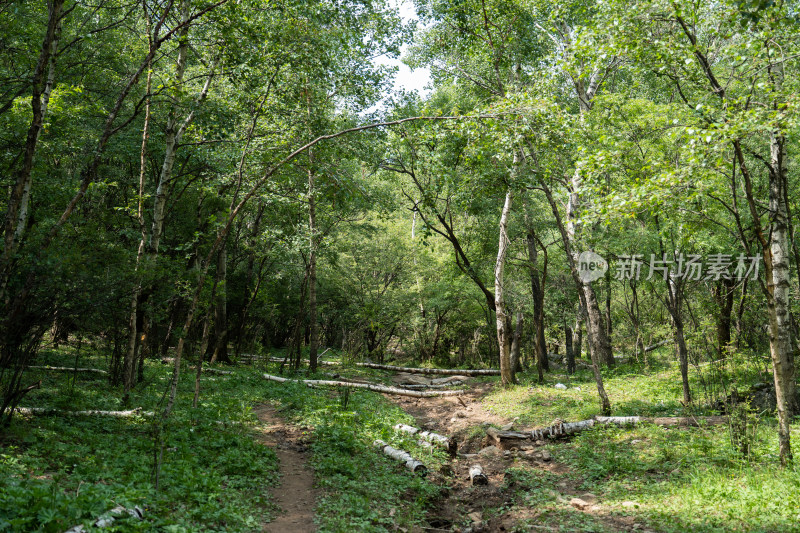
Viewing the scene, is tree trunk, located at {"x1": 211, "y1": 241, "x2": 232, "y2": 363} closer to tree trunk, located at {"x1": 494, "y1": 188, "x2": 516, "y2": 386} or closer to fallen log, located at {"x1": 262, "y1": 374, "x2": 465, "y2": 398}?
fallen log, located at {"x1": 262, "y1": 374, "x2": 465, "y2": 398}

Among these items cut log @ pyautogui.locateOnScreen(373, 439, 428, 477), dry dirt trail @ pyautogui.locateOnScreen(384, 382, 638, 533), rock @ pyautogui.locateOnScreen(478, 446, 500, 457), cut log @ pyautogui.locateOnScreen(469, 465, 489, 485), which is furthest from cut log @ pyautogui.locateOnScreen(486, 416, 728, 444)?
cut log @ pyautogui.locateOnScreen(373, 439, 428, 477)

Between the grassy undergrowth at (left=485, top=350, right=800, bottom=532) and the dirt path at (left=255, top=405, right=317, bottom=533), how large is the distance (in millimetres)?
2931

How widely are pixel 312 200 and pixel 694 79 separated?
12.3 m

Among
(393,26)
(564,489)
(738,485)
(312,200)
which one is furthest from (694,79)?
(312,200)

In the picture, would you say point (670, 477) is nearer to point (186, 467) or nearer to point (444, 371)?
point (186, 467)

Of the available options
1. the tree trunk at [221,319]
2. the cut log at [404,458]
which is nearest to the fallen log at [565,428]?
the cut log at [404,458]

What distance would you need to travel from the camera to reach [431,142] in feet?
26.9

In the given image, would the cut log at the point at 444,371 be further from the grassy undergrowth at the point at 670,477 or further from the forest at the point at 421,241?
the grassy undergrowth at the point at 670,477

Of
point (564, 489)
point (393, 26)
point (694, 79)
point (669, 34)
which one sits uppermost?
point (393, 26)

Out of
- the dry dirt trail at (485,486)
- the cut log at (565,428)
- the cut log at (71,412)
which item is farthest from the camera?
the cut log at (565,428)

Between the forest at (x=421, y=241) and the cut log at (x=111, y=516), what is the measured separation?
33 mm

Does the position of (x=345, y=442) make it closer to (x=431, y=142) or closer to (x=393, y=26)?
(x=431, y=142)

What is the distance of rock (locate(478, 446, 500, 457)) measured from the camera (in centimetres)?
881

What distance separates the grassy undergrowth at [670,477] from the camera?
523 cm
